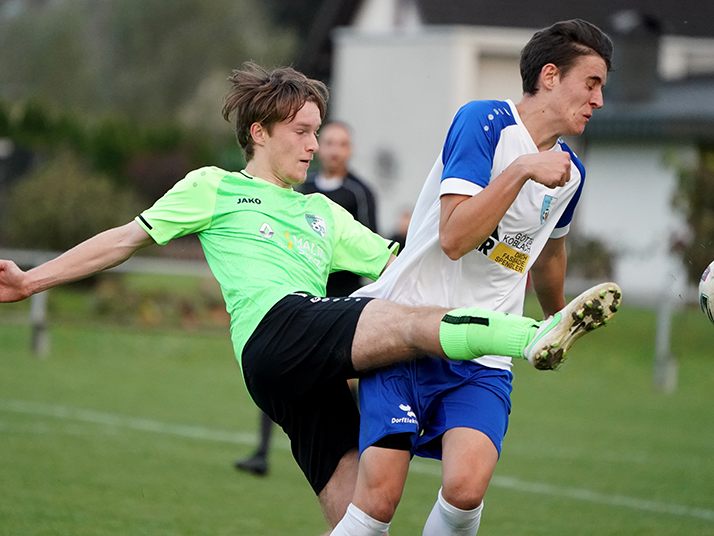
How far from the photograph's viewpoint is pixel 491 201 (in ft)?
14.5

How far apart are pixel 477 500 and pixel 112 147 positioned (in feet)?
105

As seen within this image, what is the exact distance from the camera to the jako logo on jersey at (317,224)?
198 inches

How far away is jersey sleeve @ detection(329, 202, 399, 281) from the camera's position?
5.17 meters

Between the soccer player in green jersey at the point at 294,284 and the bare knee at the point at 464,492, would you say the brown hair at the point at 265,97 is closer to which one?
the soccer player in green jersey at the point at 294,284

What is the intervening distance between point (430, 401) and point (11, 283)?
5.44 ft

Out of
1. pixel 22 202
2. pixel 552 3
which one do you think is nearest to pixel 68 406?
pixel 22 202

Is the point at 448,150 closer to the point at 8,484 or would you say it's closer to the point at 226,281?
the point at 226,281

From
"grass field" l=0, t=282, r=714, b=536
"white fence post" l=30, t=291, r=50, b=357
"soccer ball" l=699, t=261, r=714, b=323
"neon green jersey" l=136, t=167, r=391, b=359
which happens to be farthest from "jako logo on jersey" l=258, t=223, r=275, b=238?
"white fence post" l=30, t=291, r=50, b=357

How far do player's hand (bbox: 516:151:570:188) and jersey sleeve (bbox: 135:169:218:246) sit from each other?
49.4 inches

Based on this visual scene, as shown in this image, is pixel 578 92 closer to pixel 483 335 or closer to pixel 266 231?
pixel 483 335

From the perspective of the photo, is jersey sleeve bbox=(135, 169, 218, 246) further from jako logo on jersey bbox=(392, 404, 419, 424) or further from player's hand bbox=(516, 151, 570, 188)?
player's hand bbox=(516, 151, 570, 188)

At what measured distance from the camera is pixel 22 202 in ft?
70.5

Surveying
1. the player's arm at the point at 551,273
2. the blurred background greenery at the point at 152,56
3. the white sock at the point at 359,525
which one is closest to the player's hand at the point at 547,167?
the player's arm at the point at 551,273

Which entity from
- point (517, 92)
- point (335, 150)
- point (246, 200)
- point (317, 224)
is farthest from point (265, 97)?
point (517, 92)
